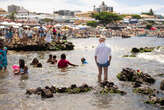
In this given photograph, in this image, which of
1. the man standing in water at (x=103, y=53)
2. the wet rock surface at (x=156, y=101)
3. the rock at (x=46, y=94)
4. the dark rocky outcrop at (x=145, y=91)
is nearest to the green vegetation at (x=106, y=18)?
the man standing in water at (x=103, y=53)

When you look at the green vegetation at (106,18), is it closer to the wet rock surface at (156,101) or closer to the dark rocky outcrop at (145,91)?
the dark rocky outcrop at (145,91)

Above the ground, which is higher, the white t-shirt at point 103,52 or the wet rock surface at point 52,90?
the white t-shirt at point 103,52

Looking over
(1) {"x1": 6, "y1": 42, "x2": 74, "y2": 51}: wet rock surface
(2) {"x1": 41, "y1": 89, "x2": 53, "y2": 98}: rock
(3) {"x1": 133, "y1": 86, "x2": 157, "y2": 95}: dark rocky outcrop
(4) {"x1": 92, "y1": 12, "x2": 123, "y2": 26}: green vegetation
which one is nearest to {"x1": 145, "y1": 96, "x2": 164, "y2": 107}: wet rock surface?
(3) {"x1": 133, "y1": 86, "x2": 157, "y2": 95}: dark rocky outcrop

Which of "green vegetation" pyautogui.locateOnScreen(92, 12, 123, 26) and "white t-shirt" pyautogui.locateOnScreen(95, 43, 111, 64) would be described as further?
"green vegetation" pyautogui.locateOnScreen(92, 12, 123, 26)

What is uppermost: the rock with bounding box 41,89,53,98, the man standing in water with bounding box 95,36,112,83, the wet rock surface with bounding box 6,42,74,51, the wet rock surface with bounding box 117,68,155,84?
the man standing in water with bounding box 95,36,112,83

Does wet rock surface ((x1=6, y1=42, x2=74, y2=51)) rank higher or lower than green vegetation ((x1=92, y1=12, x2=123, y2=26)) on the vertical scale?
lower

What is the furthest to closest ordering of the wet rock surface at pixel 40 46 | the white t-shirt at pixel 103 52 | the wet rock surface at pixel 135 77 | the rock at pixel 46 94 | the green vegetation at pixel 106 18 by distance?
the green vegetation at pixel 106 18, the wet rock surface at pixel 40 46, the wet rock surface at pixel 135 77, the white t-shirt at pixel 103 52, the rock at pixel 46 94

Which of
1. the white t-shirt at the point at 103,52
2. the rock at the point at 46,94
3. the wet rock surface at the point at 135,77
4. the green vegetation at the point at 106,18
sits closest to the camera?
the rock at the point at 46,94

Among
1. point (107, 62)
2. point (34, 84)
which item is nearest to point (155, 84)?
point (107, 62)

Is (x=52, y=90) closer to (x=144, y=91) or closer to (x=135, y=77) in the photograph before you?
(x=144, y=91)

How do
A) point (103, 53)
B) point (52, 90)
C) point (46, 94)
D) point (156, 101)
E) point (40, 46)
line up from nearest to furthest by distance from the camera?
point (156, 101)
point (46, 94)
point (52, 90)
point (103, 53)
point (40, 46)

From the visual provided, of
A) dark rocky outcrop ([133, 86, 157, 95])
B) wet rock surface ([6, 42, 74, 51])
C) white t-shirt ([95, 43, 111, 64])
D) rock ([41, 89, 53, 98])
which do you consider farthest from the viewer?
wet rock surface ([6, 42, 74, 51])

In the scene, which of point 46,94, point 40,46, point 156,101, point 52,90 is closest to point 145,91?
point 156,101

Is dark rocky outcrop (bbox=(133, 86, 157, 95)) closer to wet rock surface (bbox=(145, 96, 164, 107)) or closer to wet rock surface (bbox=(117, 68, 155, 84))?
wet rock surface (bbox=(145, 96, 164, 107))
